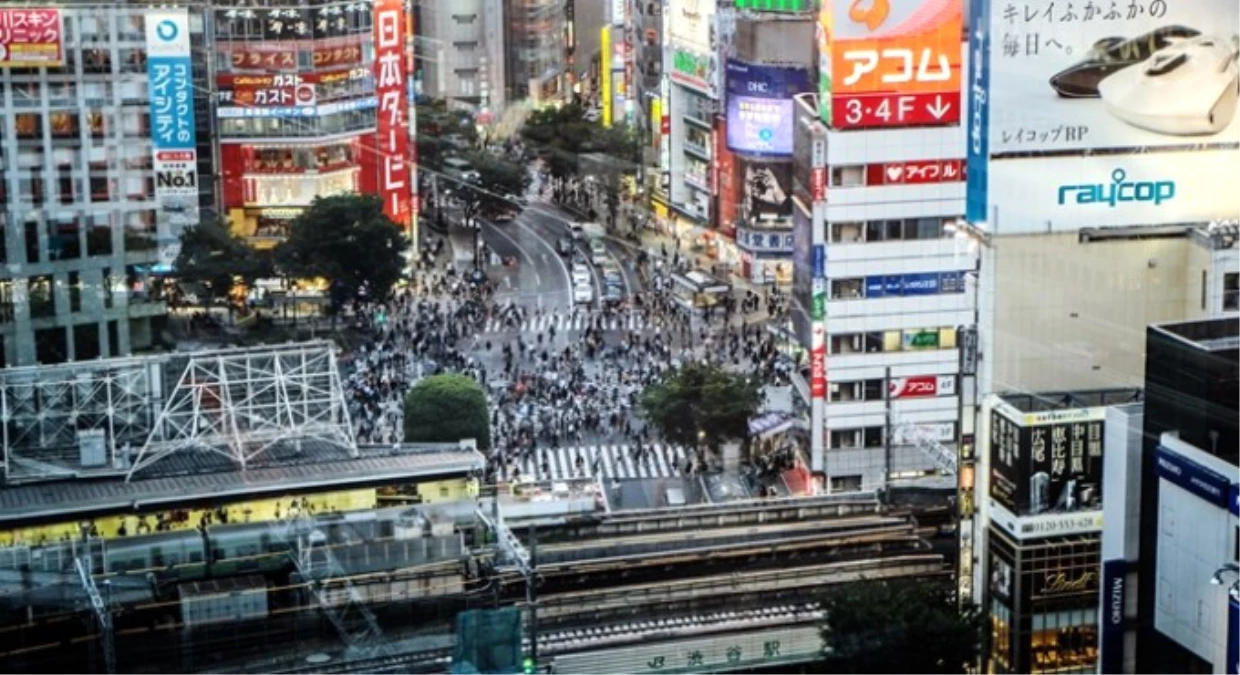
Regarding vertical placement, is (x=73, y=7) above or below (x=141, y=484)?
above

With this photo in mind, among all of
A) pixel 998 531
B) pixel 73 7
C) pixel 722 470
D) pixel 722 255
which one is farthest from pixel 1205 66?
pixel 722 255

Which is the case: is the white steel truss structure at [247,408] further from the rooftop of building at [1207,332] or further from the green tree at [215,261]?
the green tree at [215,261]

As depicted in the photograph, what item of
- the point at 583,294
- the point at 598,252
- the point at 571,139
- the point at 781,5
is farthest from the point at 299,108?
the point at 781,5

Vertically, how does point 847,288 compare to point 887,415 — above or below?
above

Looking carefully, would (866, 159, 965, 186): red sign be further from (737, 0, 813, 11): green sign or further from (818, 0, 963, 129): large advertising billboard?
(737, 0, 813, 11): green sign

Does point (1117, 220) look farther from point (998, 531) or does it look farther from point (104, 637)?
point (104, 637)

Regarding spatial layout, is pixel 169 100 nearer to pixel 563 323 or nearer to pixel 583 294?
pixel 563 323
